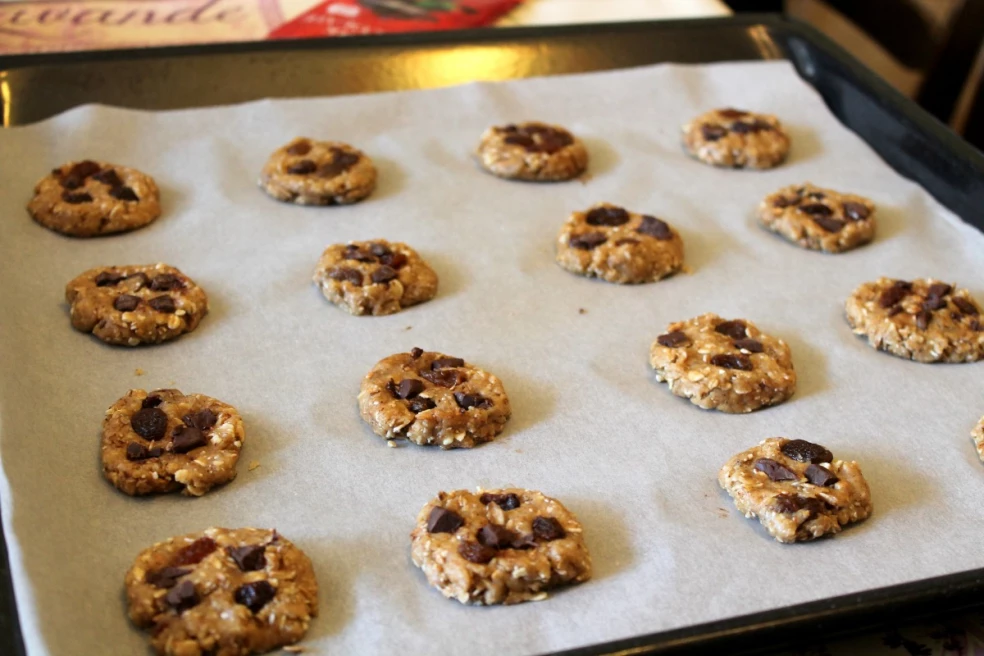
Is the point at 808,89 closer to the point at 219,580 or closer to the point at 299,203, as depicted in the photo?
the point at 299,203

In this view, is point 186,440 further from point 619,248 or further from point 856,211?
point 856,211

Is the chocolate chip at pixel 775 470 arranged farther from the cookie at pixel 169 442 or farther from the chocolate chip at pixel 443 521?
the cookie at pixel 169 442

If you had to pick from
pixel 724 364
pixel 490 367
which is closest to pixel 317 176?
pixel 490 367

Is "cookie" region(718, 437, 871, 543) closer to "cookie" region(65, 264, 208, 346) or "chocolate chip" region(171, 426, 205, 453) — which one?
"chocolate chip" region(171, 426, 205, 453)

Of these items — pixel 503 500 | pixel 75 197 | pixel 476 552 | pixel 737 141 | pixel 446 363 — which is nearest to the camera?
pixel 476 552

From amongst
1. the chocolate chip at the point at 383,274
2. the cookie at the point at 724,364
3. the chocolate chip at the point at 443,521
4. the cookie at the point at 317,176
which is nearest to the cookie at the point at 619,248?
the cookie at the point at 724,364

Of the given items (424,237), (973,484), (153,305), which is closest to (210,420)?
(153,305)
